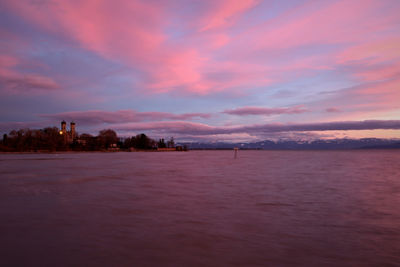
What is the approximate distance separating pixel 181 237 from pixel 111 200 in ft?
24.1

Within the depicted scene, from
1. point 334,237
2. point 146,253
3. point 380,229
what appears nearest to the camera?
point 146,253

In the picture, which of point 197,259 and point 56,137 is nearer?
point 197,259

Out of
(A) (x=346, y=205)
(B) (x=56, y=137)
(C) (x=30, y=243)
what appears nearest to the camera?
(C) (x=30, y=243)

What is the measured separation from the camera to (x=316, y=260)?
6.17m

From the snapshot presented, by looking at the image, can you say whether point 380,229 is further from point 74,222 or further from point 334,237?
point 74,222

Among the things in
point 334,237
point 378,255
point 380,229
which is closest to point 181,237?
point 334,237

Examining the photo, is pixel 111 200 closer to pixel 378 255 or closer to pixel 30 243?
pixel 30 243

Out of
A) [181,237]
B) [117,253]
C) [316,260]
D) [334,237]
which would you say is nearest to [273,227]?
[334,237]

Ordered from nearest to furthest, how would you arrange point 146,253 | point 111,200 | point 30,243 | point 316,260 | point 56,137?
point 316,260 < point 146,253 < point 30,243 < point 111,200 < point 56,137

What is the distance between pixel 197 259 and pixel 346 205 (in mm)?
10078

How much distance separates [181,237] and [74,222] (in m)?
4.35

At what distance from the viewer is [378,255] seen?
6527mm

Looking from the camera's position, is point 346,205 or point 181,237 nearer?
point 181,237

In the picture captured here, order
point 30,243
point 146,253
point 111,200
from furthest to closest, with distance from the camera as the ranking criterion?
point 111,200
point 30,243
point 146,253
